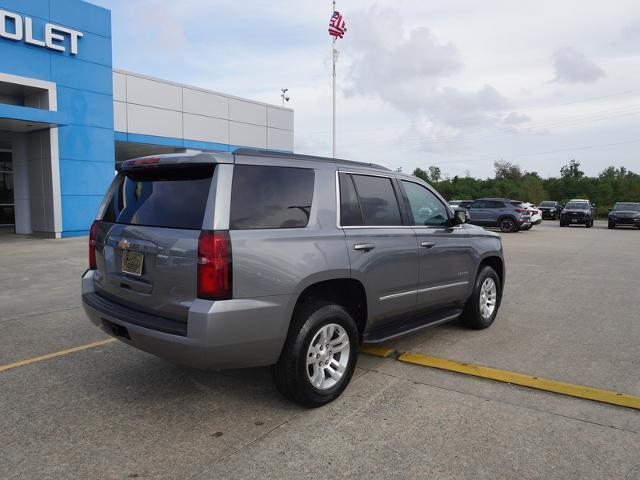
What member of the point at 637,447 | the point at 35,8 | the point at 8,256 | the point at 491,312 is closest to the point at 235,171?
the point at 637,447

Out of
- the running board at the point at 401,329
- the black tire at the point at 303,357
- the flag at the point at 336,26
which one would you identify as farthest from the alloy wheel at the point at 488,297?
the flag at the point at 336,26

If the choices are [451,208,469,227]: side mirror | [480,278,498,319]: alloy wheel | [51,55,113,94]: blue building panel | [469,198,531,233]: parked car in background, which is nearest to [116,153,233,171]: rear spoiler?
[451,208,469,227]: side mirror

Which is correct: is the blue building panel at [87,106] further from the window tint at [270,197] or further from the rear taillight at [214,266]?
the rear taillight at [214,266]

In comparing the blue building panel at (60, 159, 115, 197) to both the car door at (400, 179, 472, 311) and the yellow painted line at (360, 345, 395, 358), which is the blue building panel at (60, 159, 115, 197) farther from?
the car door at (400, 179, 472, 311)

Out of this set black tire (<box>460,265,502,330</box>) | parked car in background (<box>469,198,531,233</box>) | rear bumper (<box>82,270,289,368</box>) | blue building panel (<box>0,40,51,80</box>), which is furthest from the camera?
parked car in background (<box>469,198,531,233</box>)

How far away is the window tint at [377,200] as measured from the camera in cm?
421

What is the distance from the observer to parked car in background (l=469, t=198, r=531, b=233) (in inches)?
938

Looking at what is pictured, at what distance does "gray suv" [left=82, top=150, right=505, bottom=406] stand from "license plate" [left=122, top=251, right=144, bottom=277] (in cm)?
1

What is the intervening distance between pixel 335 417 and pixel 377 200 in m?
1.89

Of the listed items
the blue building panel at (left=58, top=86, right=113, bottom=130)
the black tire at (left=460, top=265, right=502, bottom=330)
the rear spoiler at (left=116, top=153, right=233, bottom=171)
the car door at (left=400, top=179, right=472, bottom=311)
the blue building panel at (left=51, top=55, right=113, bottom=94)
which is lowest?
the black tire at (left=460, top=265, right=502, bottom=330)

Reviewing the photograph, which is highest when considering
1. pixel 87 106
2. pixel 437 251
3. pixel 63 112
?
pixel 87 106

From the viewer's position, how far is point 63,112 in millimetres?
16891

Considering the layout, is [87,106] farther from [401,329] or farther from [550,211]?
[550,211]

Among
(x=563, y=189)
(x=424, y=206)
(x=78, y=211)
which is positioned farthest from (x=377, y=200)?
(x=563, y=189)
